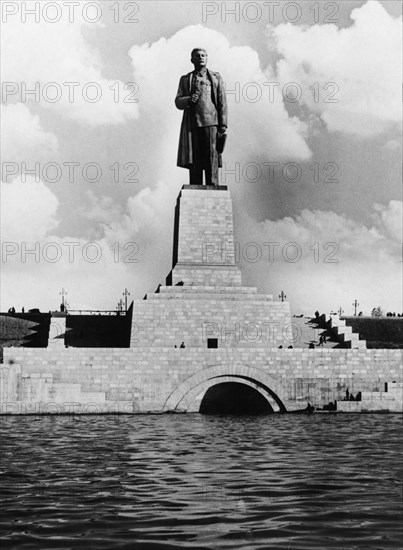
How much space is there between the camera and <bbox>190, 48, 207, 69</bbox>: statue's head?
34469mm

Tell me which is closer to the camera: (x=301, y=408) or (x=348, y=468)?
(x=348, y=468)

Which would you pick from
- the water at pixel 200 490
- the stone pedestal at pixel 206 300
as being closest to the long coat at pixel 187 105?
the stone pedestal at pixel 206 300

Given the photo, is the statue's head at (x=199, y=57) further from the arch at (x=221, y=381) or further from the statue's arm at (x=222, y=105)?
the arch at (x=221, y=381)

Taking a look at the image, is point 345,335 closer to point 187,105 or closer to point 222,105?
point 222,105

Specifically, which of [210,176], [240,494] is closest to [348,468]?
[240,494]

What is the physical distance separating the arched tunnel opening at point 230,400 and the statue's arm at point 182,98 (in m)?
13.1

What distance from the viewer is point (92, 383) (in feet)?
96.4

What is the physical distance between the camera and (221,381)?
29953 millimetres

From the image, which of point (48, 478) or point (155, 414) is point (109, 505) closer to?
point (48, 478)

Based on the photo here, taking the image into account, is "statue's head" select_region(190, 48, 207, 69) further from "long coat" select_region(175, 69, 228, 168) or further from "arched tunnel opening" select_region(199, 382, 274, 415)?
"arched tunnel opening" select_region(199, 382, 274, 415)

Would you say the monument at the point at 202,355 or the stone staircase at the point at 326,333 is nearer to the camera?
the monument at the point at 202,355

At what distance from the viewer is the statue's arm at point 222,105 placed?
34.8 metres

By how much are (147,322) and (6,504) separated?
22.6 meters

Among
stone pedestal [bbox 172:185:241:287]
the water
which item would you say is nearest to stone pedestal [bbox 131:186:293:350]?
stone pedestal [bbox 172:185:241:287]
